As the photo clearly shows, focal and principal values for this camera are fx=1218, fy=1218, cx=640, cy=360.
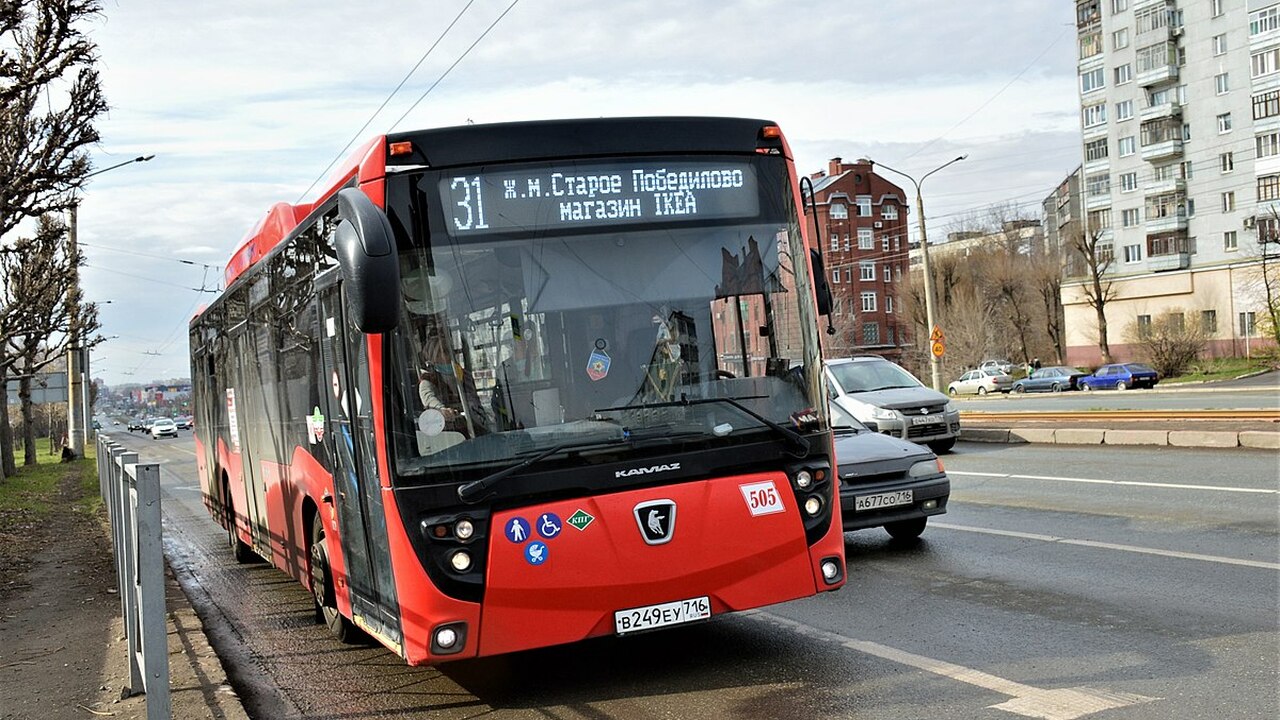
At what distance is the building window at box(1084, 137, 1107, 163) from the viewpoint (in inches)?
3349

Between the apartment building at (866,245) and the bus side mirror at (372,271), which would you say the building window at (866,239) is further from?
the bus side mirror at (372,271)

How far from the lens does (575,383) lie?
630 centimetres

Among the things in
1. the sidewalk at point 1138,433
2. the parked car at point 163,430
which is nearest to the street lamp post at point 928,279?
the sidewalk at point 1138,433

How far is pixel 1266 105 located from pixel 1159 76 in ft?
27.2

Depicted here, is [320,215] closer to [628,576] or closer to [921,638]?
[628,576]

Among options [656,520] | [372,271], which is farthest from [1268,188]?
[372,271]

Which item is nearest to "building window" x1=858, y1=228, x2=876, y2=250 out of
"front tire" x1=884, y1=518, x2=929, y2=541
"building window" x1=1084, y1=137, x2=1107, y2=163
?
"building window" x1=1084, y1=137, x2=1107, y2=163

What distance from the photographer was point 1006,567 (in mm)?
9602

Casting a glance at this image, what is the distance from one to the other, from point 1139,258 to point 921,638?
3188 inches

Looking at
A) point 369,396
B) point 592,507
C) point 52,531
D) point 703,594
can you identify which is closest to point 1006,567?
point 703,594

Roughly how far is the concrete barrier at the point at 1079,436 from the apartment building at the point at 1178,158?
47.9 meters

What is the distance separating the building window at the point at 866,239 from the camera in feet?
376

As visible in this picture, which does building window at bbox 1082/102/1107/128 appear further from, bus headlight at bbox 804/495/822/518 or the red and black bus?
bus headlight at bbox 804/495/822/518

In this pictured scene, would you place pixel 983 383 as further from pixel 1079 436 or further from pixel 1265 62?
pixel 1079 436
